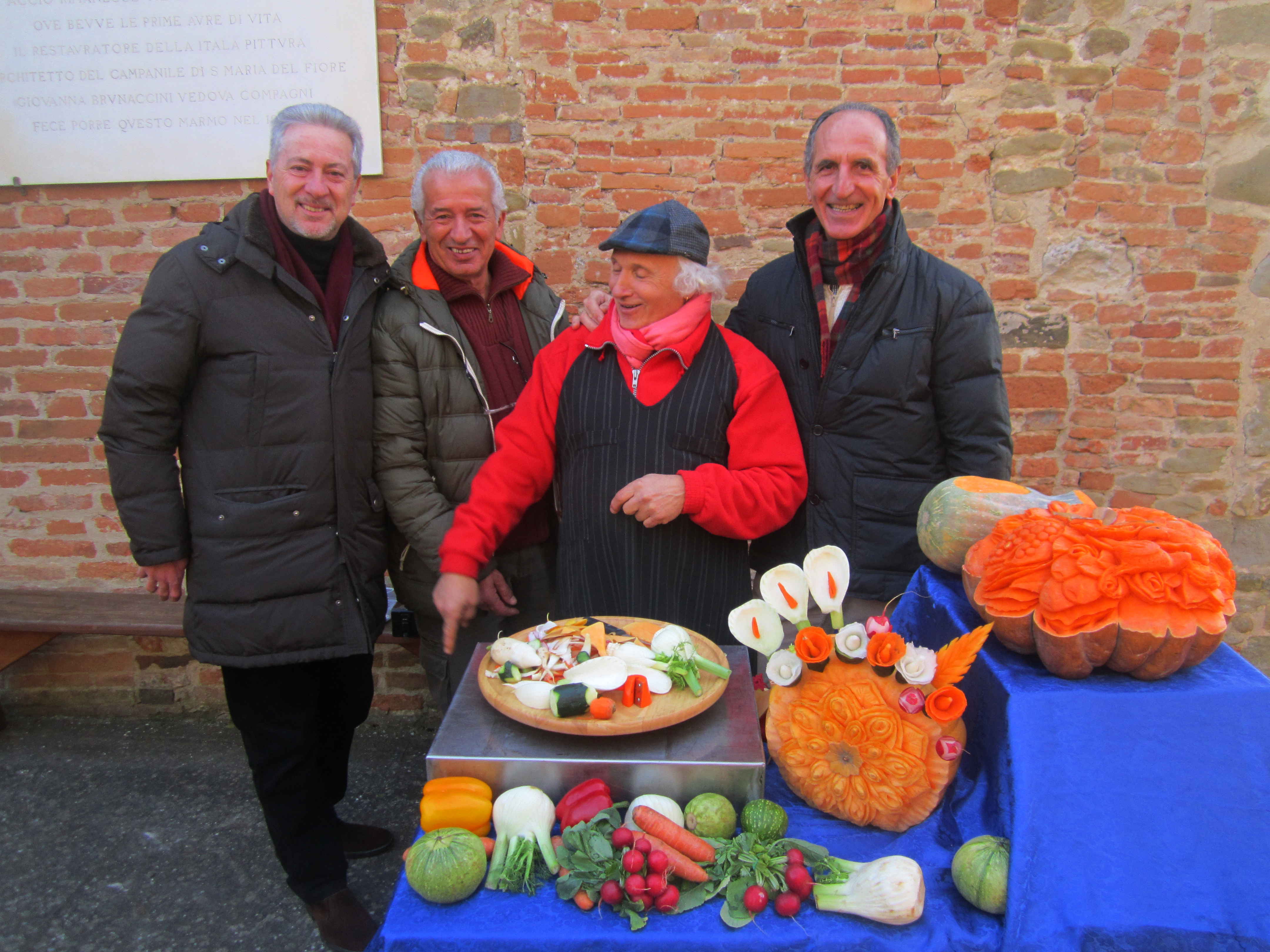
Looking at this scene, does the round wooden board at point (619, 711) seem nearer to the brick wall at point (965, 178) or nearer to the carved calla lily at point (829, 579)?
the carved calla lily at point (829, 579)

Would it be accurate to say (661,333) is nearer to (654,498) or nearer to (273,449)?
(654,498)

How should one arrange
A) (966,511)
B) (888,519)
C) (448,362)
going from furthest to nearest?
(448,362)
(888,519)
(966,511)

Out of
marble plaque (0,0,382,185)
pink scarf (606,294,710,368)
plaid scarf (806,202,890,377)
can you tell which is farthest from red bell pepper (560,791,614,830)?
marble plaque (0,0,382,185)

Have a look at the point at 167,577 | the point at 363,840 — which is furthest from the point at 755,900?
the point at 363,840

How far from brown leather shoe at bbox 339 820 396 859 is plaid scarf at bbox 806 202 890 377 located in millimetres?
2156

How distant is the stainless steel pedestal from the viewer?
1.45m

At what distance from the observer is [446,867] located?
4.27ft

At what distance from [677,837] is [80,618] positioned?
312 centimetres

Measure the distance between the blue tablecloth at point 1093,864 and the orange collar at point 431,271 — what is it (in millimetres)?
1655

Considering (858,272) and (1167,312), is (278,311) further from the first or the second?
(1167,312)

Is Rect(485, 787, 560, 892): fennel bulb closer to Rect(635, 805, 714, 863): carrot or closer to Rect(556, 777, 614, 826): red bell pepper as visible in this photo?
Rect(556, 777, 614, 826): red bell pepper

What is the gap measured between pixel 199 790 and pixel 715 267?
2798 mm

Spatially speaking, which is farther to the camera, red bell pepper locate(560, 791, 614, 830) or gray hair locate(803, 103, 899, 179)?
gray hair locate(803, 103, 899, 179)

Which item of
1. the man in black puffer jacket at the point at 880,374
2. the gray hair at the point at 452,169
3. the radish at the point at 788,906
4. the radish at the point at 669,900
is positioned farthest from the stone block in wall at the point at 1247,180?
the radish at the point at 669,900
